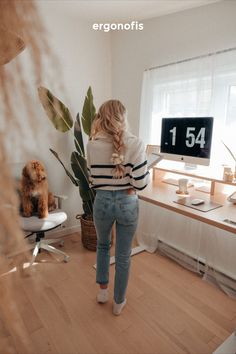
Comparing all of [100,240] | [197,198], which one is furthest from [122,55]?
[100,240]

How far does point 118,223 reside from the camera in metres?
1.56

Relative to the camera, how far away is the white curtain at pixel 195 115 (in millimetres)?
2002

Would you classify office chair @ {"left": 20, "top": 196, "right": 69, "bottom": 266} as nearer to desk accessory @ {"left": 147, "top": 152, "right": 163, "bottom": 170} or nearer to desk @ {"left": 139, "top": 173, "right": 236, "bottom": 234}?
desk @ {"left": 139, "top": 173, "right": 236, "bottom": 234}

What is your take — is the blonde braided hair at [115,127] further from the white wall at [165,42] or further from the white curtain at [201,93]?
the white wall at [165,42]

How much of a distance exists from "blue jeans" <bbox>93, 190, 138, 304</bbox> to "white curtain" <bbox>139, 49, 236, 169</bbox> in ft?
3.47

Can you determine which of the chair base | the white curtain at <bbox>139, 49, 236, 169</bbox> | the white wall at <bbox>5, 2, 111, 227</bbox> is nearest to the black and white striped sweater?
the white wall at <bbox>5, 2, 111, 227</bbox>

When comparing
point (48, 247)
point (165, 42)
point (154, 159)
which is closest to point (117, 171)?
point (154, 159)

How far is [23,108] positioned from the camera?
1.11 ft

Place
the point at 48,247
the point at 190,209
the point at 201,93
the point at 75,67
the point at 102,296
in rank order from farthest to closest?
the point at 75,67 < the point at 48,247 < the point at 201,93 < the point at 102,296 < the point at 190,209

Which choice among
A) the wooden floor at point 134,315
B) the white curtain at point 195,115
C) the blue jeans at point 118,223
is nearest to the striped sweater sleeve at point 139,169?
the blue jeans at point 118,223

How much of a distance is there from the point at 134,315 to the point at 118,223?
704mm

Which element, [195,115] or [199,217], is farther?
[195,115]

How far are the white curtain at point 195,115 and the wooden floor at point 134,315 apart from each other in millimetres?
197

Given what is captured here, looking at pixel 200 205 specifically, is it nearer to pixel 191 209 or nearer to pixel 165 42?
pixel 191 209
